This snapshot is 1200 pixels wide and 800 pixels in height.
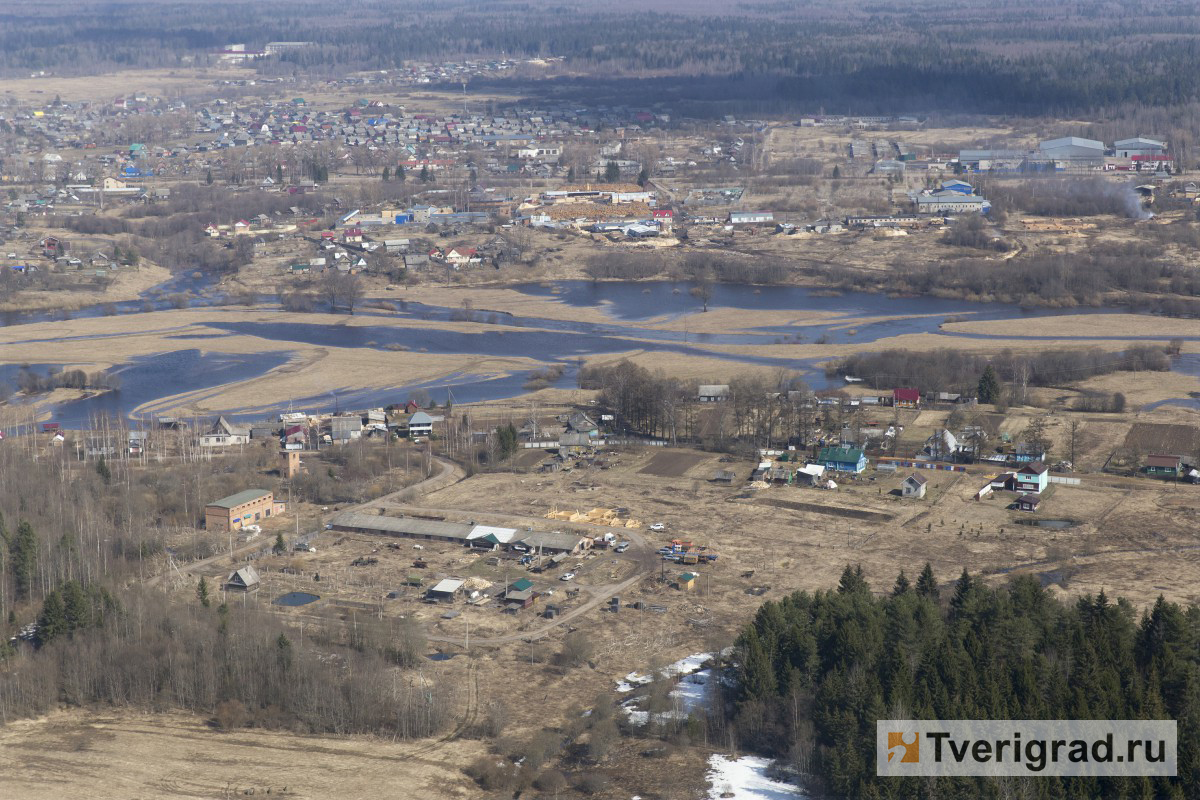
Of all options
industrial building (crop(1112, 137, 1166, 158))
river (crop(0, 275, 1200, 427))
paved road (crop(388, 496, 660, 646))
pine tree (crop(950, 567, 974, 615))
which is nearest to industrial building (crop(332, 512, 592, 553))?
paved road (crop(388, 496, 660, 646))

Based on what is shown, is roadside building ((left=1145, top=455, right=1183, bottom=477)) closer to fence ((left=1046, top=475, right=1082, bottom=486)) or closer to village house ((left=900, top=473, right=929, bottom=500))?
fence ((left=1046, top=475, right=1082, bottom=486))

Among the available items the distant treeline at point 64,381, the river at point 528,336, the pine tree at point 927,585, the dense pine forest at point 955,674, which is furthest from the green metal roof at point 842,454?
the distant treeline at point 64,381

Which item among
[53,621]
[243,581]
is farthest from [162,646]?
[243,581]

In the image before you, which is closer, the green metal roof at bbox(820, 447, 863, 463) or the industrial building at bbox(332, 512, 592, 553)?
the industrial building at bbox(332, 512, 592, 553)

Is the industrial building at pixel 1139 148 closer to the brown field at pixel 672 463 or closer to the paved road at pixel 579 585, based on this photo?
the brown field at pixel 672 463

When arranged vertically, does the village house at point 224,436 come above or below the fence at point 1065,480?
above

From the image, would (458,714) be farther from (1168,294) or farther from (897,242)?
(897,242)

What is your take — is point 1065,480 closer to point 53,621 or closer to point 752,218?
point 53,621
